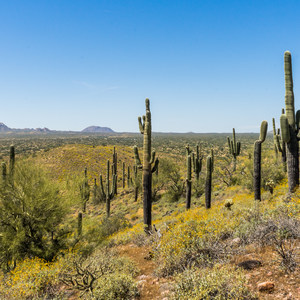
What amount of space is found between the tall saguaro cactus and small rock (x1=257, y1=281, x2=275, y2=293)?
22.7 feet

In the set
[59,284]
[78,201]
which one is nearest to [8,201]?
[78,201]

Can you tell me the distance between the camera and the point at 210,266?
5.05 meters

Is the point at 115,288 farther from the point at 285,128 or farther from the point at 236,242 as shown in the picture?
the point at 285,128

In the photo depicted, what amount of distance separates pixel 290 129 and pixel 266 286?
789cm

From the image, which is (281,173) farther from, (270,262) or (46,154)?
(46,154)

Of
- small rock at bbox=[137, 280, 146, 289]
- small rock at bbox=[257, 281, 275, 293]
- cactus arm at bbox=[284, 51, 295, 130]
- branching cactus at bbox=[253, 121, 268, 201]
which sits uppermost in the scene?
cactus arm at bbox=[284, 51, 295, 130]

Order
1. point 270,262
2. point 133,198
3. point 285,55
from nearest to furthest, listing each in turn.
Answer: point 270,262 → point 285,55 → point 133,198

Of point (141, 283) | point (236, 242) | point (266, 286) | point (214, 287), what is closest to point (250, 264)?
point (266, 286)

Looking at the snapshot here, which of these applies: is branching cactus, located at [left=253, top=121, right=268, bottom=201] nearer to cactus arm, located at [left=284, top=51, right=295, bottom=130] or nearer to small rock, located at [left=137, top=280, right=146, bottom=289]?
Result: cactus arm, located at [left=284, top=51, right=295, bottom=130]

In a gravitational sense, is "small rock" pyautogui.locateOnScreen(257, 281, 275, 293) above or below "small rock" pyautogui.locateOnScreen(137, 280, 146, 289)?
above

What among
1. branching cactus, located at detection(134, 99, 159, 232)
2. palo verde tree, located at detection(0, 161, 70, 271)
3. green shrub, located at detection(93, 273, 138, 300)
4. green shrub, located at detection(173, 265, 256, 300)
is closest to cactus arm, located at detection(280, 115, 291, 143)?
branching cactus, located at detection(134, 99, 159, 232)

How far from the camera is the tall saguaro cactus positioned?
30.2ft

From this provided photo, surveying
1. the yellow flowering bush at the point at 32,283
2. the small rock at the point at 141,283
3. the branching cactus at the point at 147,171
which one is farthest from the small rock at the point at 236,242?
the yellow flowering bush at the point at 32,283

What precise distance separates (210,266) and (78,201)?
24.8 feet
